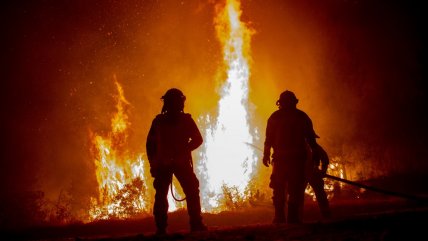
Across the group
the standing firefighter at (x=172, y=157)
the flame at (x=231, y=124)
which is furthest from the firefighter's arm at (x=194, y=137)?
the flame at (x=231, y=124)

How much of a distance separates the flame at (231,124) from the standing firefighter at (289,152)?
5.78m

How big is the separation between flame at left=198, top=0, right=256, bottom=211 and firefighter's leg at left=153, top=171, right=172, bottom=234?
657cm

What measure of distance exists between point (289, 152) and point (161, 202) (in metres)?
2.25

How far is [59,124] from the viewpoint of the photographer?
2784 centimetres

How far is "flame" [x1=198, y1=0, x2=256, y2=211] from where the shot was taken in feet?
45.8

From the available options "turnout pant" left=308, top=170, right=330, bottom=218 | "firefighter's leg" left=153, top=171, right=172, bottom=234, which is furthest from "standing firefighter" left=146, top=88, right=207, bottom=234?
"turnout pant" left=308, top=170, right=330, bottom=218

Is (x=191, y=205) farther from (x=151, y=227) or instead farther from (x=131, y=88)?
(x=131, y=88)

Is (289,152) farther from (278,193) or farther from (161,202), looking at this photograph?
(161,202)

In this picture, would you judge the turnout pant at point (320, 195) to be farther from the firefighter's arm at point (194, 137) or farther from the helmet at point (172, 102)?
the helmet at point (172, 102)

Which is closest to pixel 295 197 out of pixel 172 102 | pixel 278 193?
pixel 278 193

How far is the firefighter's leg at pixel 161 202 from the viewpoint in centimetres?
576

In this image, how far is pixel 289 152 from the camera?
6.12 meters

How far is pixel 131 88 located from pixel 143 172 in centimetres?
895

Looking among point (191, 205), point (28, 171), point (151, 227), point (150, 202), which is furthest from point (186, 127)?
point (28, 171)
